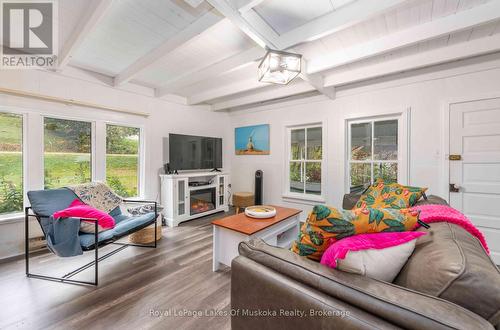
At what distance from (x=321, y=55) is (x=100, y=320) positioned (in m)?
3.21

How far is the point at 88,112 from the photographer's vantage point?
3.00 meters

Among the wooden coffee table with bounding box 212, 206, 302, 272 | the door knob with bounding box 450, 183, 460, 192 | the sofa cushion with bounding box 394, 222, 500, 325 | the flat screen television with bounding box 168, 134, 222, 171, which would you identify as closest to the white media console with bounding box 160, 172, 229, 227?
the flat screen television with bounding box 168, 134, 222, 171

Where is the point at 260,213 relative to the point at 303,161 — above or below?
below

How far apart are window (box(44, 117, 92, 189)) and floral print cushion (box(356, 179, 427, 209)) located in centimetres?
361

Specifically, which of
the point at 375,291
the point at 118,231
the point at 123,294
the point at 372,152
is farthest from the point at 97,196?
the point at 372,152

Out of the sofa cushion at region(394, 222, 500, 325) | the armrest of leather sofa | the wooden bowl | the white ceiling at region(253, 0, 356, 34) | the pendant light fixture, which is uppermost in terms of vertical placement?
the white ceiling at region(253, 0, 356, 34)

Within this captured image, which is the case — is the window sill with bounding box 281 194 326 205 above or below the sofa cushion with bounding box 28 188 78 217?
below

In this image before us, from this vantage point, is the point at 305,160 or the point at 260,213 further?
the point at 305,160

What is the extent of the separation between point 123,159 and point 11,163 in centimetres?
121

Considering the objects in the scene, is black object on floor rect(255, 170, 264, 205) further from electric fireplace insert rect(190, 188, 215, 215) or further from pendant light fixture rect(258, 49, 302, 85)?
pendant light fixture rect(258, 49, 302, 85)

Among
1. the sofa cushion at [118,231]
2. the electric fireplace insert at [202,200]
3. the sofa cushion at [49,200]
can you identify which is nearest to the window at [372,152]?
the electric fireplace insert at [202,200]

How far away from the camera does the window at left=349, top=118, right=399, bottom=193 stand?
312 centimetres

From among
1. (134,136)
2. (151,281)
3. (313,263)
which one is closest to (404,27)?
(313,263)

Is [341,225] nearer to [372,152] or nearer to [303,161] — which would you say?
[372,152]
